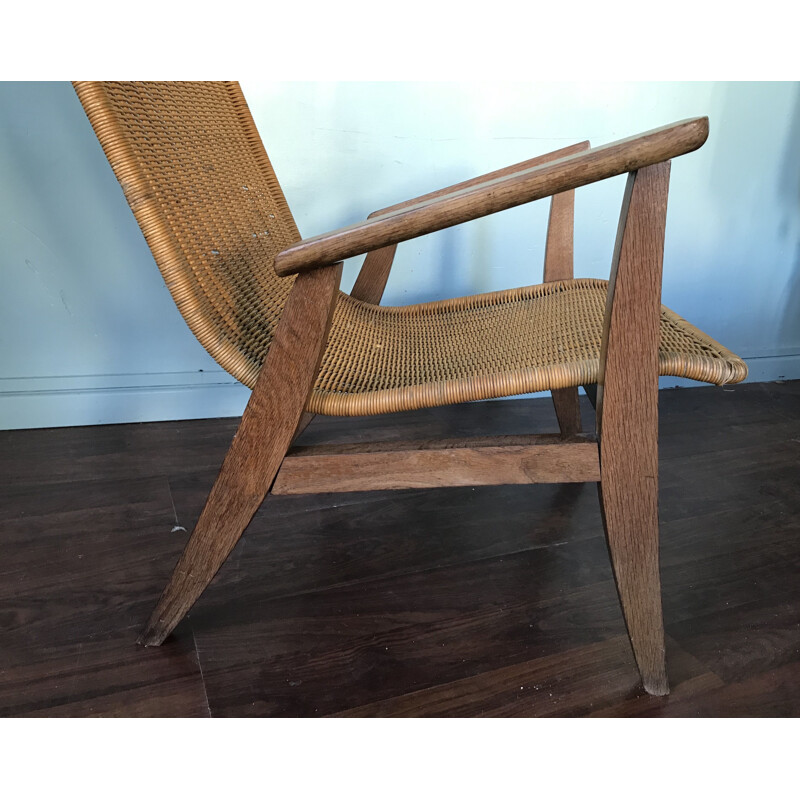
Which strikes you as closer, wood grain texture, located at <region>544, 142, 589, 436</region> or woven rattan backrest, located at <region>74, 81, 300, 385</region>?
woven rattan backrest, located at <region>74, 81, 300, 385</region>

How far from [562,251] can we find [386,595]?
69cm

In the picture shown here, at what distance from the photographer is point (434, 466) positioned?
91cm

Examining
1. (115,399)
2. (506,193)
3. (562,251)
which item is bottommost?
(115,399)

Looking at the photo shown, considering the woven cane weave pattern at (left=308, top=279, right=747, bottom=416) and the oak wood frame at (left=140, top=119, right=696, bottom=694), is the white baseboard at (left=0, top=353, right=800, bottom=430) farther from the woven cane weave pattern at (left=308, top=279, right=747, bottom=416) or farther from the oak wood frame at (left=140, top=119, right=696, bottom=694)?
the oak wood frame at (left=140, top=119, right=696, bottom=694)

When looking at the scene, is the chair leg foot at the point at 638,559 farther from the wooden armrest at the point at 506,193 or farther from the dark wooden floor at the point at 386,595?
the wooden armrest at the point at 506,193

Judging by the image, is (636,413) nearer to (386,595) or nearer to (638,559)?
(638,559)

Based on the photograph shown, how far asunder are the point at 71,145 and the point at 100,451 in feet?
2.21

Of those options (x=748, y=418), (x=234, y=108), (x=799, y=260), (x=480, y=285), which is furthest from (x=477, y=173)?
(x=799, y=260)

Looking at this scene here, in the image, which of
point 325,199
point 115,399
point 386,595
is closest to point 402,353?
point 386,595

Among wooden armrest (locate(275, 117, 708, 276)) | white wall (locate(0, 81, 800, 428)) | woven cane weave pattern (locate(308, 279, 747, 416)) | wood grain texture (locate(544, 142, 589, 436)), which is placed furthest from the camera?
white wall (locate(0, 81, 800, 428))

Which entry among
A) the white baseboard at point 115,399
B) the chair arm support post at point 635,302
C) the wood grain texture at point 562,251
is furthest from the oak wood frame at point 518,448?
the white baseboard at point 115,399

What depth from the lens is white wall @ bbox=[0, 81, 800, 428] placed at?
5.57 feet

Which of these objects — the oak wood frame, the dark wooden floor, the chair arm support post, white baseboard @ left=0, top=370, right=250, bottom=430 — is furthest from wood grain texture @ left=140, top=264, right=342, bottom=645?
white baseboard @ left=0, top=370, right=250, bottom=430

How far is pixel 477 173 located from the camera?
1907 millimetres
